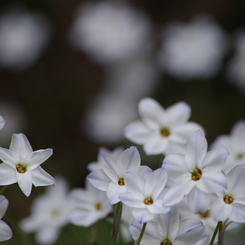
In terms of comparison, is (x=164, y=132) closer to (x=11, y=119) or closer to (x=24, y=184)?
(x=24, y=184)

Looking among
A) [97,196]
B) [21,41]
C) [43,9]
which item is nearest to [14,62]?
[21,41]

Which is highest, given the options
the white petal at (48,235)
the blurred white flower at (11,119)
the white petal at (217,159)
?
the white petal at (217,159)

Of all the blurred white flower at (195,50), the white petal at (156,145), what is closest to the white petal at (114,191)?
the white petal at (156,145)

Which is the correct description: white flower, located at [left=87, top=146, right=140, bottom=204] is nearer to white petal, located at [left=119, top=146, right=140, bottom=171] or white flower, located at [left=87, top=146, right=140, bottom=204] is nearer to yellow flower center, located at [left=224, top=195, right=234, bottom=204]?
white petal, located at [left=119, top=146, right=140, bottom=171]

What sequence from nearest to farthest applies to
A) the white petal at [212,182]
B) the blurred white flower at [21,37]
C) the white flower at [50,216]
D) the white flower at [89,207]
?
1. the white petal at [212,182]
2. the white flower at [89,207]
3. the white flower at [50,216]
4. the blurred white flower at [21,37]

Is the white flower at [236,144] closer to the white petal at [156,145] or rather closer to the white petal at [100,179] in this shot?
the white petal at [156,145]

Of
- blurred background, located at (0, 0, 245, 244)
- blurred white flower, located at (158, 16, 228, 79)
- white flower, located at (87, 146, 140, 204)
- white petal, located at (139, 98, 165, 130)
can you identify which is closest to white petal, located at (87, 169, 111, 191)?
white flower, located at (87, 146, 140, 204)
